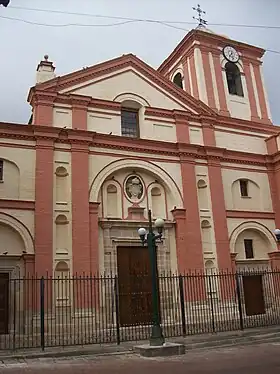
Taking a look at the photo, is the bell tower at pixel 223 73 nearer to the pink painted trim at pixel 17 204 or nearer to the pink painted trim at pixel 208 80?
the pink painted trim at pixel 208 80

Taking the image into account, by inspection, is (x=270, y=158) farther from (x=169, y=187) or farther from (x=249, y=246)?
(x=169, y=187)

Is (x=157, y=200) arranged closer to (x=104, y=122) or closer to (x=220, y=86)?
(x=104, y=122)

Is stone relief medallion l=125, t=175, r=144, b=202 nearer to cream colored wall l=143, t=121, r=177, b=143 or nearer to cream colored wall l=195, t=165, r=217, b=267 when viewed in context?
cream colored wall l=143, t=121, r=177, b=143

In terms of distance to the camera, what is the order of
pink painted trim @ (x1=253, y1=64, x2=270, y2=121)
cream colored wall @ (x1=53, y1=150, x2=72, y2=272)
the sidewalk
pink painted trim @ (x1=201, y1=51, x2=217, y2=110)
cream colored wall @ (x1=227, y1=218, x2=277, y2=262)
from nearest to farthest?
the sidewalk → cream colored wall @ (x1=53, y1=150, x2=72, y2=272) → cream colored wall @ (x1=227, y1=218, x2=277, y2=262) → pink painted trim @ (x1=201, y1=51, x2=217, y2=110) → pink painted trim @ (x1=253, y1=64, x2=270, y2=121)

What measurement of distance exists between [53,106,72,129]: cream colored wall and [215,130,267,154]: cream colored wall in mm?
8144

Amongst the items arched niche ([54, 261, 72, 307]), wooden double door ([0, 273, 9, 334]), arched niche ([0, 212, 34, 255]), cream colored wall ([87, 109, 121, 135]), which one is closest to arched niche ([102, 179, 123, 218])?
cream colored wall ([87, 109, 121, 135])

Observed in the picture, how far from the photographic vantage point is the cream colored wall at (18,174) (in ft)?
59.2

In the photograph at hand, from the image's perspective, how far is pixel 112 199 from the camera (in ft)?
65.9

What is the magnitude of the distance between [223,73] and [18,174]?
1436cm

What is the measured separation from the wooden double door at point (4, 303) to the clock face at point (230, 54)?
18.4 metres

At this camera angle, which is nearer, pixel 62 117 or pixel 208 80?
pixel 62 117

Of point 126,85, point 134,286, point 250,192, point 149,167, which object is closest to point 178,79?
point 126,85

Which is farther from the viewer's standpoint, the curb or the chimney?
the chimney

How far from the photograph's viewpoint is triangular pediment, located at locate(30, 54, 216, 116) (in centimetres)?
2070
